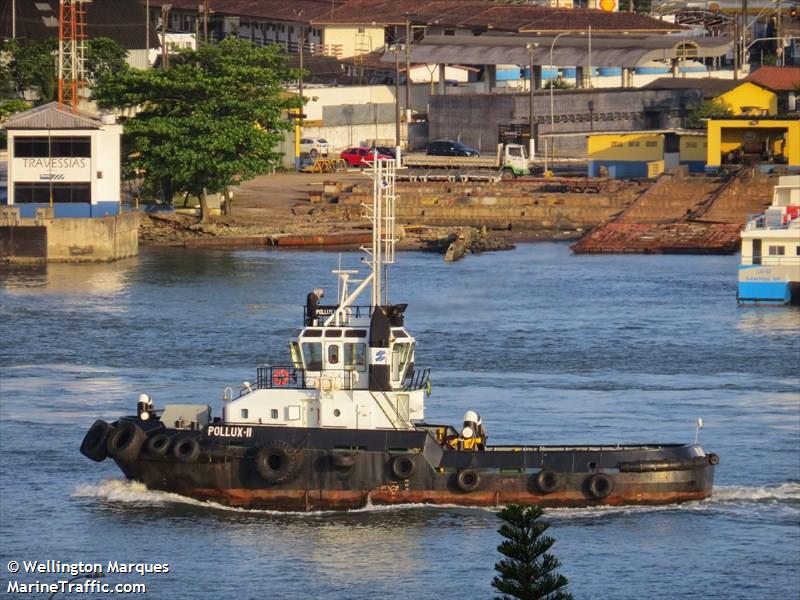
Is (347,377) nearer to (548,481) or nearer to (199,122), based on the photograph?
(548,481)

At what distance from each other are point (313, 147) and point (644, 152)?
62.6 ft

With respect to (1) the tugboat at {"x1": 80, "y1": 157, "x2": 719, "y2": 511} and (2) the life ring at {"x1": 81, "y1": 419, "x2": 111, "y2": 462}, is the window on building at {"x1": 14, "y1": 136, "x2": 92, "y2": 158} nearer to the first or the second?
(2) the life ring at {"x1": 81, "y1": 419, "x2": 111, "y2": 462}

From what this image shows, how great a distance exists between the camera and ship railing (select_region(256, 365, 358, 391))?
42.2 meters

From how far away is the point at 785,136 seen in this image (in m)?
110

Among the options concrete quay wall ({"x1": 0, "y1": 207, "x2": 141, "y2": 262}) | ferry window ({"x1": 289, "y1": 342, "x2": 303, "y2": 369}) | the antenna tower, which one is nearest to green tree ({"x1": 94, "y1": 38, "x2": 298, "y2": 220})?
the antenna tower

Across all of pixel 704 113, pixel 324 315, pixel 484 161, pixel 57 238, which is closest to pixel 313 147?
pixel 484 161

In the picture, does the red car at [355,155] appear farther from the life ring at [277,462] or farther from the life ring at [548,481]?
the life ring at [277,462]

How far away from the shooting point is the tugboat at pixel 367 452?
42.0m

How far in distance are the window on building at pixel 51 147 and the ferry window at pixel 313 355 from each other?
4765cm

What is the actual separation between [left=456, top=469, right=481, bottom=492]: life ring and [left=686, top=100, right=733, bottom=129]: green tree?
76.2 meters

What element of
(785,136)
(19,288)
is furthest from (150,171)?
(785,136)

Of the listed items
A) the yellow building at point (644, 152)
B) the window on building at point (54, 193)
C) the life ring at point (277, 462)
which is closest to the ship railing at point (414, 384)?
the life ring at point (277, 462)

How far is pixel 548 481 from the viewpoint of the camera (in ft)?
139

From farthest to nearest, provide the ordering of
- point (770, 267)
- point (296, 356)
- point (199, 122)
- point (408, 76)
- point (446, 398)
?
point (408, 76) → point (199, 122) → point (770, 267) → point (446, 398) → point (296, 356)
